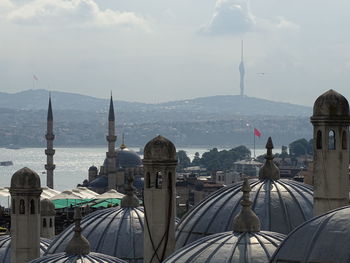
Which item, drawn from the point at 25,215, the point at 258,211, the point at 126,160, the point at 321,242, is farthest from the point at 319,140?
the point at 126,160

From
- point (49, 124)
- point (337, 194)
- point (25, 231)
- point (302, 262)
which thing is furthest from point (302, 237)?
point (49, 124)

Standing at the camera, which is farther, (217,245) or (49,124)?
(49,124)

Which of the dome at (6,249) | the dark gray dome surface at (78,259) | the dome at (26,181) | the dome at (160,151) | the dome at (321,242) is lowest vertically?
the dome at (6,249)

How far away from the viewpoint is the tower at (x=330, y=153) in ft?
61.9

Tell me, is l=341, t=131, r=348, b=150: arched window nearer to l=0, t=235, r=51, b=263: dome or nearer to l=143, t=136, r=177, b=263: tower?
l=143, t=136, r=177, b=263: tower

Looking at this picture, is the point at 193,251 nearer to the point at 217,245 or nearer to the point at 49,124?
the point at 217,245

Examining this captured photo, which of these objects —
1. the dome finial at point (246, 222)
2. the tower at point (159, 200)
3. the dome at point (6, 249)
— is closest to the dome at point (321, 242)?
the dome finial at point (246, 222)

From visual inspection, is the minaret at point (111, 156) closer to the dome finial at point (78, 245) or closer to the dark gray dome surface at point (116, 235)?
the dark gray dome surface at point (116, 235)

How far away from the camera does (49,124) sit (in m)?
95.1

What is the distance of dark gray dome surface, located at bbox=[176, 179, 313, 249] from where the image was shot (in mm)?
21188

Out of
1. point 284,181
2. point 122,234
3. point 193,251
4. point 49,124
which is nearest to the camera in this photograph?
point 193,251

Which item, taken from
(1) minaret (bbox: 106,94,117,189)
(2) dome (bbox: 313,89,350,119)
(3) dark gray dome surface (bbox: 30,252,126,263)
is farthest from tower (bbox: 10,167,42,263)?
(1) minaret (bbox: 106,94,117,189)

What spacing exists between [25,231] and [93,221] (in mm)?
1555

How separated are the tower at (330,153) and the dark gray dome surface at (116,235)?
582 centimetres
